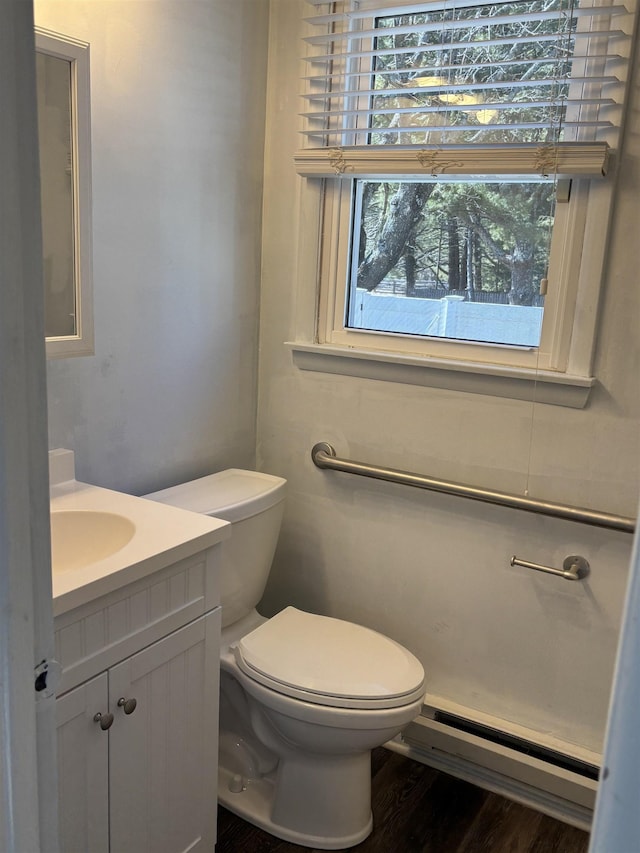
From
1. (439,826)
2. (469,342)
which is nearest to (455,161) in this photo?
(469,342)

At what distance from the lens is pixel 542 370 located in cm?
187

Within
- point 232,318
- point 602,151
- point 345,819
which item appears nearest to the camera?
point 602,151

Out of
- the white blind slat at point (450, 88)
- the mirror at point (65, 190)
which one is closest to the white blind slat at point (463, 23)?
the white blind slat at point (450, 88)

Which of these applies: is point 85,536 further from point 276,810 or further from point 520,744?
point 520,744

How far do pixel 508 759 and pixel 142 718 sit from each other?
3.45 ft

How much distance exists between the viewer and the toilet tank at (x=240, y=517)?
6.19ft

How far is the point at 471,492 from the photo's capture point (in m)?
1.98

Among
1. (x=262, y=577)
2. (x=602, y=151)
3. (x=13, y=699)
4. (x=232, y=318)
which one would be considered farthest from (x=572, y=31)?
(x=13, y=699)

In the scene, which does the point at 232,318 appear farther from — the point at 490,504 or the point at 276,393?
the point at 490,504

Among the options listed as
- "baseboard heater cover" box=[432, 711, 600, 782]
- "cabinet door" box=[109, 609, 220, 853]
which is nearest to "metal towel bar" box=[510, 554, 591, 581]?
"baseboard heater cover" box=[432, 711, 600, 782]

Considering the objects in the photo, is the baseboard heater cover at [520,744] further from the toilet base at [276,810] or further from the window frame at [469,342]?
the window frame at [469,342]

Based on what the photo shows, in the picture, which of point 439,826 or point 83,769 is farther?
point 439,826

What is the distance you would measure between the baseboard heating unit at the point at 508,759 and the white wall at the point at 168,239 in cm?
98

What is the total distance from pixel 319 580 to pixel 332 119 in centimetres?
134
